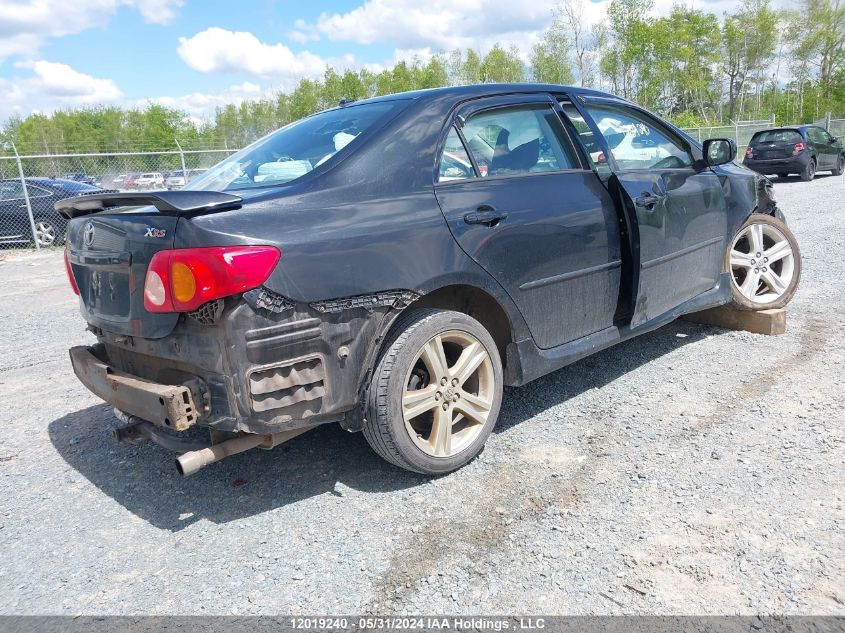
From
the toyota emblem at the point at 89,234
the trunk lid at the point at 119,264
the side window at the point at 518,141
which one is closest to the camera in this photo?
the trunk lid at the point at 119,264

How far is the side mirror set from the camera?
4.43 metres

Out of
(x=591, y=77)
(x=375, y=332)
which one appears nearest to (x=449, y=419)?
(x=375, y=332)

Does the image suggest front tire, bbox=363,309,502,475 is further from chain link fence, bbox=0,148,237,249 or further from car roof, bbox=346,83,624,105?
chain link fence, bbox=0,148,237,249

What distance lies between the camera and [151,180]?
16.7 m

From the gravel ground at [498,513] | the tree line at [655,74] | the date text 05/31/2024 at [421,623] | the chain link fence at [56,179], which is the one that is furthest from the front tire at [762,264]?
the tree line at [655,74]

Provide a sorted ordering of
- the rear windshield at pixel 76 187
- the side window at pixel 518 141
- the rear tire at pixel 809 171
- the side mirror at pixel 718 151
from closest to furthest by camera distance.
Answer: the side window at pixel 518 141, the side mirror at pixel 718 151, the rear windshield at pixel 76 187, the rear tire at pixel 809 171

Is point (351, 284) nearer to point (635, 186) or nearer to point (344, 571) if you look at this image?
point (344, 571)

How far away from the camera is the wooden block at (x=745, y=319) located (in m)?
4.85

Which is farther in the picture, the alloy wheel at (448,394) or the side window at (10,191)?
the side window at (10,191)

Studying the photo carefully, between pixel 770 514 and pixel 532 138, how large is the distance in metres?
2.15

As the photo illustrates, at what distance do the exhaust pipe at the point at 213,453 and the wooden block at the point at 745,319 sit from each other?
12.6ft

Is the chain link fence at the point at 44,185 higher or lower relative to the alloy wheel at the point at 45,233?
higher

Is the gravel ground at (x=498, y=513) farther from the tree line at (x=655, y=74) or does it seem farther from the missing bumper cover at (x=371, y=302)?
the tree line at (x=655, y=74)

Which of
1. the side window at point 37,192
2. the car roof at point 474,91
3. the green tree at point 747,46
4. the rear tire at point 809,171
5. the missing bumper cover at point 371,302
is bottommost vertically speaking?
the rear tire at point 809,171
